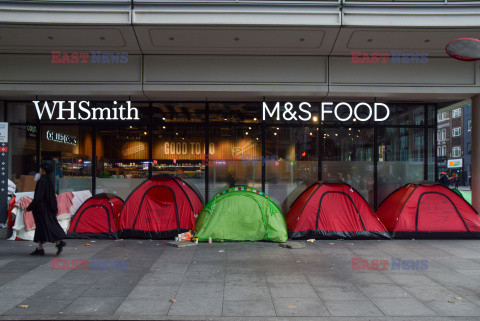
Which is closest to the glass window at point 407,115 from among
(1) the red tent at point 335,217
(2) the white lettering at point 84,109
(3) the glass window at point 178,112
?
Answer: (1) the red tent at point 335,217

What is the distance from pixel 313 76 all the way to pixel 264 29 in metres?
2.17

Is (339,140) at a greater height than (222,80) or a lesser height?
lesser

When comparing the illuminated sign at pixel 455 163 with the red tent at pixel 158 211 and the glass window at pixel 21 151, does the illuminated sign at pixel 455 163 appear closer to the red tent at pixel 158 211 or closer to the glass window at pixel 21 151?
the red tent at pixel 158 211

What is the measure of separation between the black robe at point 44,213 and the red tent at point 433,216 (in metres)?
7.81

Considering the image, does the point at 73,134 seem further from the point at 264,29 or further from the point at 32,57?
the point at 264,29


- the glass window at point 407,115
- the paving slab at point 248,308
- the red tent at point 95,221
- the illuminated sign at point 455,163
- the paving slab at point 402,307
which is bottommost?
the paving slab at point 402,307

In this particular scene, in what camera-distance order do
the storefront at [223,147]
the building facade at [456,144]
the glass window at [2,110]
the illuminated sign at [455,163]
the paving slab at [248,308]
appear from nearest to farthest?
the paving slab at [248,308] → the glass window at [2,110] → the storefront at [223,147] → the illuminated sign at [455,163] → the building facade at [456,144]

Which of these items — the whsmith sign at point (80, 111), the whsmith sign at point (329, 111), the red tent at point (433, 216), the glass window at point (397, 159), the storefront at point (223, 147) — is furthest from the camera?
the glass window at point (397, 159)

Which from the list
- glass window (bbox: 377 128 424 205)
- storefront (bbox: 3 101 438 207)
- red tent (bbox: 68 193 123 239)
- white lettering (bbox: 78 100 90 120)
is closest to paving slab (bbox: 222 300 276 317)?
red tent (bbox: 68 193 123 239)

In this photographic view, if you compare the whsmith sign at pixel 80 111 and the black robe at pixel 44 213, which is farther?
the whsmith sign at pixel 80 111

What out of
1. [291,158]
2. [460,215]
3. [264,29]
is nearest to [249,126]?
[291,158]

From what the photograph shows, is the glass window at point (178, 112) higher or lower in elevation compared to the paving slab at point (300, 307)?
higher

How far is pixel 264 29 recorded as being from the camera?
8180 mm

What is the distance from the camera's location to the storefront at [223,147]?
10852 mm
